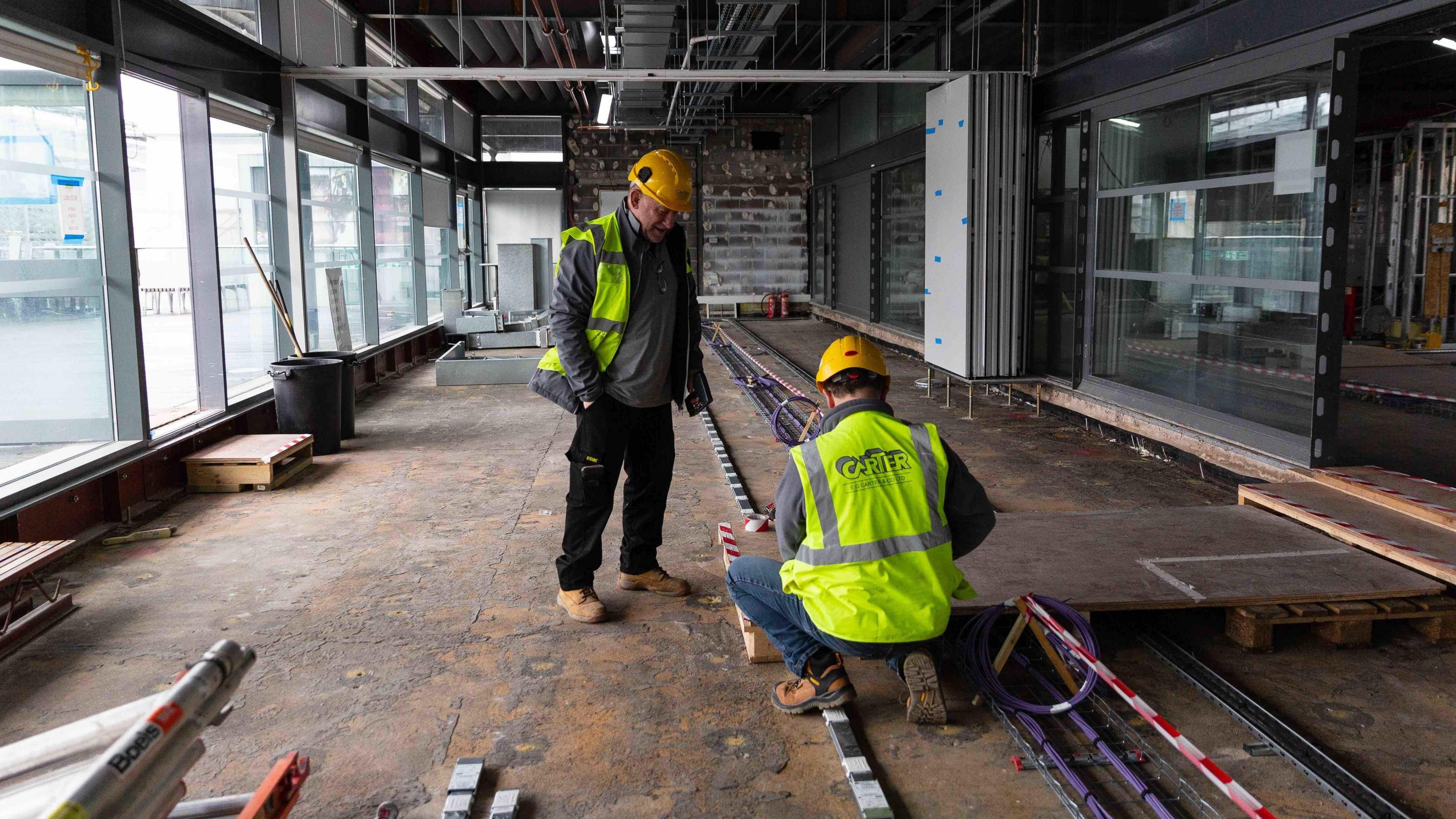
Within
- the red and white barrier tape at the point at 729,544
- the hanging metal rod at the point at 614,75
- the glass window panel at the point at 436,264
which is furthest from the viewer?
the glass window panel at the point at 436,264

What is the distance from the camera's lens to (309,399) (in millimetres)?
8352

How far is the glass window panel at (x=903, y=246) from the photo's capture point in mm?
14047

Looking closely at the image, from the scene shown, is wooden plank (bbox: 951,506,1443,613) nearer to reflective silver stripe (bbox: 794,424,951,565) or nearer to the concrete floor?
the concrete floor

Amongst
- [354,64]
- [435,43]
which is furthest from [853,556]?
[435,43]

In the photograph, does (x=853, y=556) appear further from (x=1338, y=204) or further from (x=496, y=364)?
(x=496, y=364)

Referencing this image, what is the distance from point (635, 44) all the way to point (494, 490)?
555cm

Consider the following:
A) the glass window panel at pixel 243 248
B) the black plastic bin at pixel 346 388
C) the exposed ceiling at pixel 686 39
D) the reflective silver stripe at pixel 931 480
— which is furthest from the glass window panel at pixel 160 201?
the reflective silver stripe at pixel 931 480

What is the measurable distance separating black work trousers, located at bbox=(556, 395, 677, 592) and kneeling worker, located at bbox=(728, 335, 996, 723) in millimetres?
1329

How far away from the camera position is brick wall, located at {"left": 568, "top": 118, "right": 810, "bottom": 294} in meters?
22.4

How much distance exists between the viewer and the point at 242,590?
5.09m

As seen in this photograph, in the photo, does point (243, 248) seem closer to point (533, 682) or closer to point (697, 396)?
point (697, 396)

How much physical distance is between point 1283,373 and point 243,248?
879cm

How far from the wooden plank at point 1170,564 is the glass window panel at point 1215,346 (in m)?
1.77

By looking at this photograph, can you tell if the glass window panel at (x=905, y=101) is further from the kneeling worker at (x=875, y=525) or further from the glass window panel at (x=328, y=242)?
the kneeling worker at (x=875, y=525)
